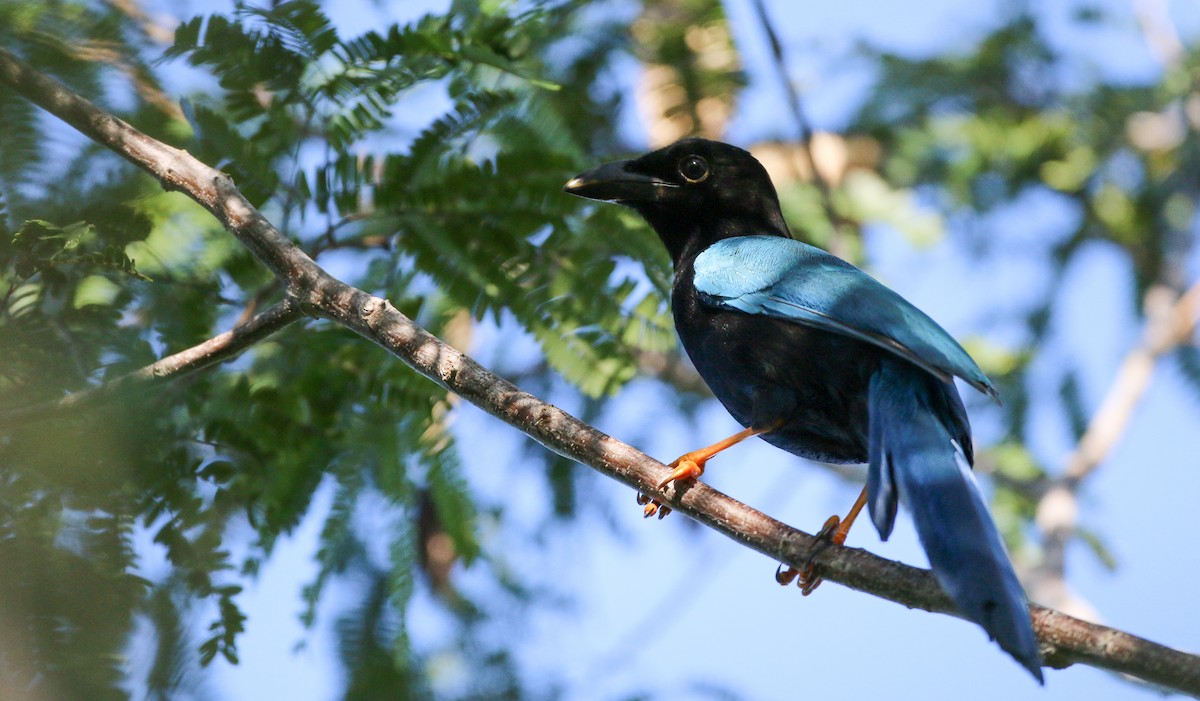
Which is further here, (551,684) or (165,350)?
(551,684)

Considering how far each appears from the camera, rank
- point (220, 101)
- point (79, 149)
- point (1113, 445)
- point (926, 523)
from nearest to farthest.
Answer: point (926, 523)
point (79, 149)
point (220, 101)
point (1113, 445)

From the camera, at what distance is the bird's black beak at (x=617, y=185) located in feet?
13.1

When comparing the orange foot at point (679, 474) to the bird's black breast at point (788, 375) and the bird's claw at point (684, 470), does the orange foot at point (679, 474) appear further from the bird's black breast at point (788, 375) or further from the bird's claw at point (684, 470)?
the bird's black breast at point (788, 375)

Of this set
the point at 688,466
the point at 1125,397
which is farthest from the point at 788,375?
the point at 1125,397

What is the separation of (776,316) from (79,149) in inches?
82.8

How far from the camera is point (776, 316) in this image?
3.71 m

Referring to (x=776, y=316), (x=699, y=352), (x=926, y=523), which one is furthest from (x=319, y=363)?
(x=926, y=523)

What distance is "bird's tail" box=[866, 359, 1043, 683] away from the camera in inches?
98.7

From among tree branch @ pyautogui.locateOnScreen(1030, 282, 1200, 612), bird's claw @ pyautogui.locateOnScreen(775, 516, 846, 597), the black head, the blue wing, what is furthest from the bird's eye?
tree branch @ pyautogui.locateOnScreen(1030, 282, 1200, 612)

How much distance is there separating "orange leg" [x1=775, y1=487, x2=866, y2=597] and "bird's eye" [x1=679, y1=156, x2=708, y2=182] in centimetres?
148

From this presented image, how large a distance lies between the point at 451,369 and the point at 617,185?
138 centimetres

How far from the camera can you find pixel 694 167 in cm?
459

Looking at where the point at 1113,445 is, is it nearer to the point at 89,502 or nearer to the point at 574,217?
the point at 574,217

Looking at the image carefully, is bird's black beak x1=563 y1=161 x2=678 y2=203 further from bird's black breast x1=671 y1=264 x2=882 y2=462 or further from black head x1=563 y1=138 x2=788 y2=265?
bird's black breast x1=671 y1=264 x2=882 y2=462
